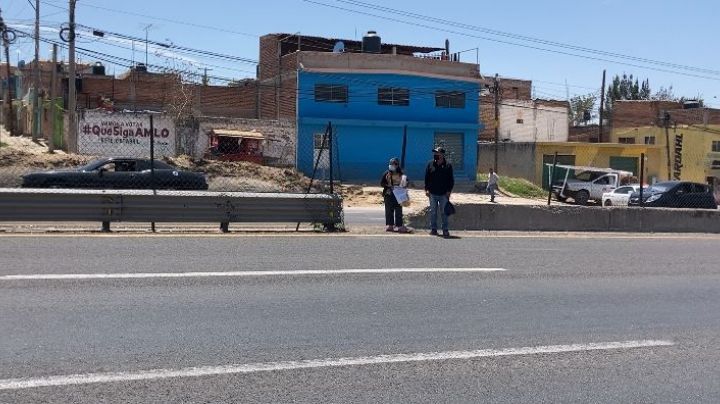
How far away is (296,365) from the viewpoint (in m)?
5.62

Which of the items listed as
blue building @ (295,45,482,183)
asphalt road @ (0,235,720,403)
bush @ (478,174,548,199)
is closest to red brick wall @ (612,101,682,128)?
bush @ (478,174,548,199)

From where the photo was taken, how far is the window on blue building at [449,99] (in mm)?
40688

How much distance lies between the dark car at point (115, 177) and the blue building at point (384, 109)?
1602 cm

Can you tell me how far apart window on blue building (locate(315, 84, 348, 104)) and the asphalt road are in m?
28.3

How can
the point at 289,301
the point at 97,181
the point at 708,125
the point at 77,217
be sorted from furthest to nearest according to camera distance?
the point at 708,125
the point at 97,181
the point at 77,217
the point at 289,301

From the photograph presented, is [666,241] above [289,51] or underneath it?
underneath

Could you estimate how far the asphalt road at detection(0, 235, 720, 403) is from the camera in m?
5.26

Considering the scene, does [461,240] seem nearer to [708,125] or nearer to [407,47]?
[407,47]

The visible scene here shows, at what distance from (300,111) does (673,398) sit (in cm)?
3395

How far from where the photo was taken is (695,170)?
4950 cm

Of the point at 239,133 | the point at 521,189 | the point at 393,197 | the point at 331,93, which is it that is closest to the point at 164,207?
the point at 393,197

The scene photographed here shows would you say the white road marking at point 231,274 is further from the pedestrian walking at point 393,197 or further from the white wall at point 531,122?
the white wall at point 531,122

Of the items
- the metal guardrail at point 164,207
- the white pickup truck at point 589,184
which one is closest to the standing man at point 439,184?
the metal guardrail at point 164,207

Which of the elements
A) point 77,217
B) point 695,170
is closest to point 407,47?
point 695,170
